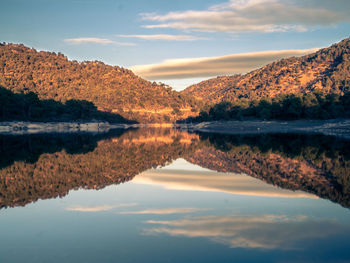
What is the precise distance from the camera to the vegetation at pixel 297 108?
225 ft

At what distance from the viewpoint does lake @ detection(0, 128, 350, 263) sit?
5699 mm

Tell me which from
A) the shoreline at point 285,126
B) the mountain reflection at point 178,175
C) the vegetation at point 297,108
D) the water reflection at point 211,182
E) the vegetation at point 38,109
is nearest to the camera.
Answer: the mountain reflection at point 178,175

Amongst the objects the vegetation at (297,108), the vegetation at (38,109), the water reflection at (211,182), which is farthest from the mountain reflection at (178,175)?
the vegetation at (38,109)

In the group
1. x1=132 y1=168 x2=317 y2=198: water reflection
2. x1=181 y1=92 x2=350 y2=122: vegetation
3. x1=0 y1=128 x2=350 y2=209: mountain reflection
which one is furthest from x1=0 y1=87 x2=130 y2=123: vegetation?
x1=132 y1=168 x2=317 y2=198: water reflection

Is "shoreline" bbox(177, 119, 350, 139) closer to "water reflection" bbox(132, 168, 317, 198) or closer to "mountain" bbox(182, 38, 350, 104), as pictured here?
"water reflection" bbox(132, 168, 317, 198)

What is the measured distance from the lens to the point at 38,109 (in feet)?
277

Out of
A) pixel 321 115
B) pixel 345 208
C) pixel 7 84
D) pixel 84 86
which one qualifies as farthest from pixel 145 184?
pixel 84 86

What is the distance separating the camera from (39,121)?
8406 centimetres

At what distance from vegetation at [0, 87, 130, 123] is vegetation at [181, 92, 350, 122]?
40.7 m

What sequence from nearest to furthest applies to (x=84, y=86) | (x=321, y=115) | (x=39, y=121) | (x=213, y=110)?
(x=321, y=115) < (x=39, y=121) < (x=213, y=110) < (x=84, y=86)

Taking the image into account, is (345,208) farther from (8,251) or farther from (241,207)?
(8,251)

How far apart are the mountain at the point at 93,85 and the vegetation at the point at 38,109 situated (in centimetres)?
2043

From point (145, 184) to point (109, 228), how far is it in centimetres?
542

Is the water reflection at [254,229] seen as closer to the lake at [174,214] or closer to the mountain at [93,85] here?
the lake at [174,214]
